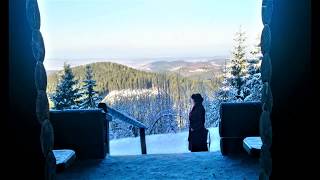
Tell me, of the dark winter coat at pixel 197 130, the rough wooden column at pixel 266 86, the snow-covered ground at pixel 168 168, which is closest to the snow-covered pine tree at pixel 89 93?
the dark winter coat at pixel 197 130

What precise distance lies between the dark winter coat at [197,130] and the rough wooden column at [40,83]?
4196mm

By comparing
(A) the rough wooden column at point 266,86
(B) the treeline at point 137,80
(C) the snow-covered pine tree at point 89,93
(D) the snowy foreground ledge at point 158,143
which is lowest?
(D) the snowy foreground ledge at point 158,143

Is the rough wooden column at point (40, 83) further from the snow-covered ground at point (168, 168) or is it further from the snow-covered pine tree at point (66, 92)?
the snow-covered pine tree at point (66, 92)

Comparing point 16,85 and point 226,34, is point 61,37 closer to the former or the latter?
point 226,34

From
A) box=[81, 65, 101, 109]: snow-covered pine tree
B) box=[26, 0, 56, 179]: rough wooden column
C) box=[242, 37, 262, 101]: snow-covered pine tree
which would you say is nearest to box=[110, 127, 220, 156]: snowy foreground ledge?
box=[81, 65, 101, 109]: snow-covered pine tree

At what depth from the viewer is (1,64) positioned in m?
2.19

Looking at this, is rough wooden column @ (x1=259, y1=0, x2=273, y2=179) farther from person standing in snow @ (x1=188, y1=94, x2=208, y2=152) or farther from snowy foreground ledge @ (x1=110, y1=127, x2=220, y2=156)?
snowy foreground ledge @ (x1=110, y1=127, x2=220, y2=156)

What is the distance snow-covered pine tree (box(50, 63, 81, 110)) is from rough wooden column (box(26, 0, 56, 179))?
1114cm

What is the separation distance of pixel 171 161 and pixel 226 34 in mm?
7588

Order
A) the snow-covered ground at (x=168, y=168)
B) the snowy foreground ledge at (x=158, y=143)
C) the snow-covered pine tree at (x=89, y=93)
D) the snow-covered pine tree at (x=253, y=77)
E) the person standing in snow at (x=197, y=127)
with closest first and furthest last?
the snow-covered ground at (x=168, y=168), the person standing in snow at (x=197, y=127), the snowy foreground ledge at (x=158, y=143), the snow-covered pine tree at (x=89, y=93), the snow-covered pine tree at (x=253, y=77)

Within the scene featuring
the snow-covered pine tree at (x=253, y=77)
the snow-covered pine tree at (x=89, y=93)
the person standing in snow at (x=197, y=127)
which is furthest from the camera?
the snow-covered pine tree at (x=253, y=77)

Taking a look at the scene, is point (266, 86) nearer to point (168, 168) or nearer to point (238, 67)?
point (168, 168)

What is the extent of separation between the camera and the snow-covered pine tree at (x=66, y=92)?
45.3ft

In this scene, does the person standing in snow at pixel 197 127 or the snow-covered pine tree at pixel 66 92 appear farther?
the snow-covered pine tree at pixel 66 92
